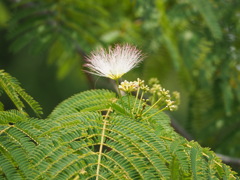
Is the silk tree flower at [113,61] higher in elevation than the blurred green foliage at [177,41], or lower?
lower

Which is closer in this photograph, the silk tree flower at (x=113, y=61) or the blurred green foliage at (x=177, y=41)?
the silk tree flower at (x=113, y=61)

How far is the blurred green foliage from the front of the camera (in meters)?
4.18

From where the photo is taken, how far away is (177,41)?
15.5 feet

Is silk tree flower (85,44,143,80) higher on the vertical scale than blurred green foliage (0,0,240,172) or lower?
lower

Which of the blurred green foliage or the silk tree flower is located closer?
the silk tree flower

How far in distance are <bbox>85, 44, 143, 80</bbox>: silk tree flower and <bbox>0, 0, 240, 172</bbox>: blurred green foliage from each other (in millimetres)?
1826

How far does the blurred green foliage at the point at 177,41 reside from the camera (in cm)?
418

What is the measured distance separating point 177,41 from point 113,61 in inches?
108

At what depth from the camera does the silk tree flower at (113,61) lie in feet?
6.88

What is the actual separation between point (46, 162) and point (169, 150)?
0.50 m

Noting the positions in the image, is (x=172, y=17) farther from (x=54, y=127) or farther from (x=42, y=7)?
(x=54, y=127)

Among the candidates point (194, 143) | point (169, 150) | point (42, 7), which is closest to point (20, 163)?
point (169, 150)

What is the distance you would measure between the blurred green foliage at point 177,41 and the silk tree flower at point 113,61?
1826 mm

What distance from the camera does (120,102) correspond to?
7.14 feet
